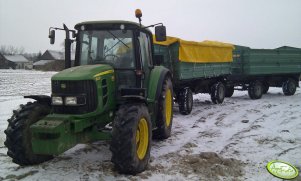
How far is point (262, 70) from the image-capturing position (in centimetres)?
1495

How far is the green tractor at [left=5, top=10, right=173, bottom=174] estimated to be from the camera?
463cm

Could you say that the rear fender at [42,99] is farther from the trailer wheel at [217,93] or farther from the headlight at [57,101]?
the trailer wheel at [217,93]

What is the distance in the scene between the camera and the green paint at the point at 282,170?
507cm

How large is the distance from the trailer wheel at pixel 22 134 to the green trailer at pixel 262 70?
34.8 ft

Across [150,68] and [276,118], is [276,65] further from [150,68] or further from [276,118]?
[150,68]

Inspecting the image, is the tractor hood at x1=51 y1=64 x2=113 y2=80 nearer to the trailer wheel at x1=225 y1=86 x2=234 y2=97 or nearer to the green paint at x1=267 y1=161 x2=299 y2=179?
the green paint at x1=267 y1=161 x2=299 y2=179

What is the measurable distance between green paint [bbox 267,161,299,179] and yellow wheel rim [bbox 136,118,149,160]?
2074 millimetres

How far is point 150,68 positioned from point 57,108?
221 centimetres

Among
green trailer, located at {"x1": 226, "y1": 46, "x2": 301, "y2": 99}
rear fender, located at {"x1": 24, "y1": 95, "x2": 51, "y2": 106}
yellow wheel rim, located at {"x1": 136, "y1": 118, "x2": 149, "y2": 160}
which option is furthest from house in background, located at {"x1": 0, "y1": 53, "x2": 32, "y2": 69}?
yellow wheel rim, located at {"x1": 136, "y1": 118, "x2": 149, "y2": 160}

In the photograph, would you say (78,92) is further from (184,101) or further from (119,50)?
(184,101)

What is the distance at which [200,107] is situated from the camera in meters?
12.2

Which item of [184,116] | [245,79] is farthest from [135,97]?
[245,79]

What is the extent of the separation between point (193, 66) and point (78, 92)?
6.46 m

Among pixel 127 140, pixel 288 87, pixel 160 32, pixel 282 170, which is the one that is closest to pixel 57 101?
pixel 127 140
